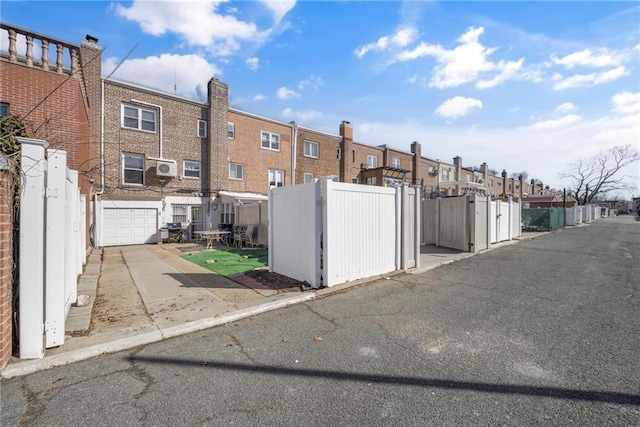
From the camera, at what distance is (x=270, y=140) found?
Result: 23.4 m

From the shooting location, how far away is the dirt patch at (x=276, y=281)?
22.0 feet

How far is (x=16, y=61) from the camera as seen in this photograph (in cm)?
888

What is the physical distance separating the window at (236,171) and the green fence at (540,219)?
2266cm

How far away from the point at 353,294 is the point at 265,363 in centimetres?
306

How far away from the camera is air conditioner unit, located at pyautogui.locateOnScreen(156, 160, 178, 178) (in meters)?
17.5

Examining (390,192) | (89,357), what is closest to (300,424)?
(89,357)

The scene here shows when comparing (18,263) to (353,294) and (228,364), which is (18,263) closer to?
(228,364)

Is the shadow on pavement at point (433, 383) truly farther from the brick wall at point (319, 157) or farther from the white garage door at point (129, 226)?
the brick wall at point (319, 157)

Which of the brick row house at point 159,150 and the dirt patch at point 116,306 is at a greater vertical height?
the brick row house at point 159,150

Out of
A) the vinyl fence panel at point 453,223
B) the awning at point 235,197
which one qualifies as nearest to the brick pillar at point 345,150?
the awning at point 235,197

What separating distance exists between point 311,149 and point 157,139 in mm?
11600

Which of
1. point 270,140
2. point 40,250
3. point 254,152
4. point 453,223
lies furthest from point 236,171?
point 40,250

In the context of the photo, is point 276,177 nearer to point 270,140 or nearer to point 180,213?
point 270,140

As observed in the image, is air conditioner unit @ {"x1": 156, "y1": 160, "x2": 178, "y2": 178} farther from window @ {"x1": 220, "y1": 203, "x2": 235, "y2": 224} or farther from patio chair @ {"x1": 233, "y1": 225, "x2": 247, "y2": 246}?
patio chair @ {"x1": 233, "y1": 225, "x2": 247, "y2": 246}
